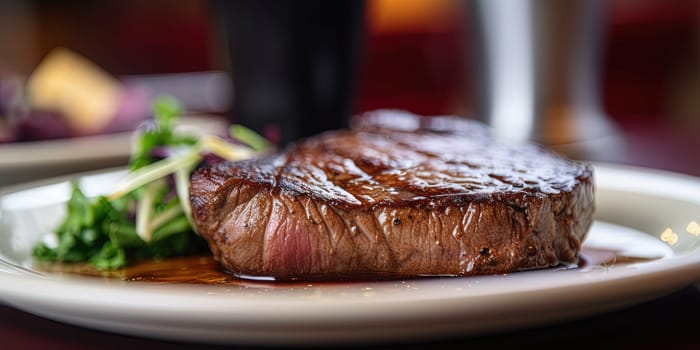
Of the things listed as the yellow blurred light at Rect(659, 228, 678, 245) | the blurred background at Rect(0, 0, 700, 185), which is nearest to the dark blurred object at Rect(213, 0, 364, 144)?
the blurred background at Rect(0, 0, 700, 185)

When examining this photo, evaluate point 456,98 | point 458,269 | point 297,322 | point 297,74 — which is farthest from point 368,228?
point 456,98

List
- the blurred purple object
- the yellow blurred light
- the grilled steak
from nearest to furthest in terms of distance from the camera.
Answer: the grilled steak
the yellow blurred light
the blurred purple object

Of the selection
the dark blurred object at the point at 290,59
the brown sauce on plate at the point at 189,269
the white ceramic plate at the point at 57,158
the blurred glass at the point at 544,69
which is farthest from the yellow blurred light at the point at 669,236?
the blurred glass at the point at 544,69

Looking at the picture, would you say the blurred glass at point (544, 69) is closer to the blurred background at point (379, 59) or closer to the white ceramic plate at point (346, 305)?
the blurred background at point (379, 59)

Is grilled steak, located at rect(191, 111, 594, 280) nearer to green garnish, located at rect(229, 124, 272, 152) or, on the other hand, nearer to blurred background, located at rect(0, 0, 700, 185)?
green garnish, located at rect(229, 124, 272, 152)

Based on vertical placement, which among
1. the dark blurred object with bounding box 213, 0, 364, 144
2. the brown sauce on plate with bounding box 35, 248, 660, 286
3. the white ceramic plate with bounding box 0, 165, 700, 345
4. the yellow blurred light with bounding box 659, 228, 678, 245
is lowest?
the brown sauce on plate with bounding box 35, 248, 660, 286

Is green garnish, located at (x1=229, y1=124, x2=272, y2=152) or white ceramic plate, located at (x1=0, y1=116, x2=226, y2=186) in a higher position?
green garnish, located at (x1=229, y1=124, x2=272, y2=152)
